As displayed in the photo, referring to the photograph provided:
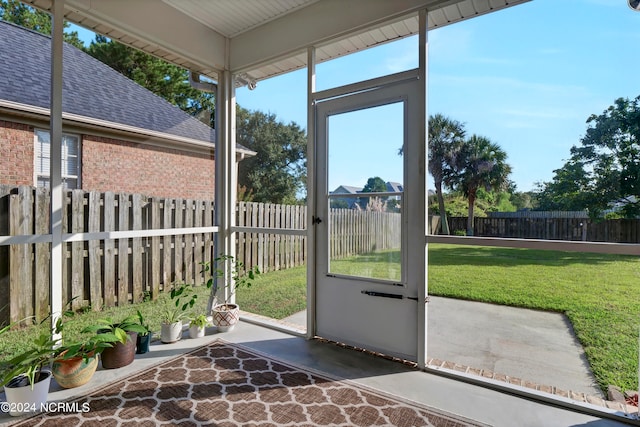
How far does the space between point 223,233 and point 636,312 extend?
11.8ft

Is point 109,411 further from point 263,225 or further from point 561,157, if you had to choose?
point 561,157

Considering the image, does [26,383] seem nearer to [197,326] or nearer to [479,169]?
[197,326]

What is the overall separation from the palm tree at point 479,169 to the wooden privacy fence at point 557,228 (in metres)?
0.10

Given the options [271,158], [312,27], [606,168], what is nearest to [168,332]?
[271,158]

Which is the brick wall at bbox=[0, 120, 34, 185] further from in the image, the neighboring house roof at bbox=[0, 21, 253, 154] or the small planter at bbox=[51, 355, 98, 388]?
the small planter at bbox=[51, 355, 98, 388]

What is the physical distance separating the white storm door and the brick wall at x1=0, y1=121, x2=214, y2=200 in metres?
1.31

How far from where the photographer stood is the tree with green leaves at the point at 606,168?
1977mm

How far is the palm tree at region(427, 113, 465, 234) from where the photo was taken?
2480 mm

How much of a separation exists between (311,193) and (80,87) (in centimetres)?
198

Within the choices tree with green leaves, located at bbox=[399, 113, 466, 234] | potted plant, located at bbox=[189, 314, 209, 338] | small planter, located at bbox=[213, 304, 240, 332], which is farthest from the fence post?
tree with green leaves, located at bbox=[399, 113, 466, 234]

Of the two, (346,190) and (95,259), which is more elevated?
(346,190)

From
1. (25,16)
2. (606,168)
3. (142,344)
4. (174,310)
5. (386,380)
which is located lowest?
(386,380)

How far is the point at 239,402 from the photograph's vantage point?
209 centimetres

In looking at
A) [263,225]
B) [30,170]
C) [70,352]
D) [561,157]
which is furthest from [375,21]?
[70,352]
